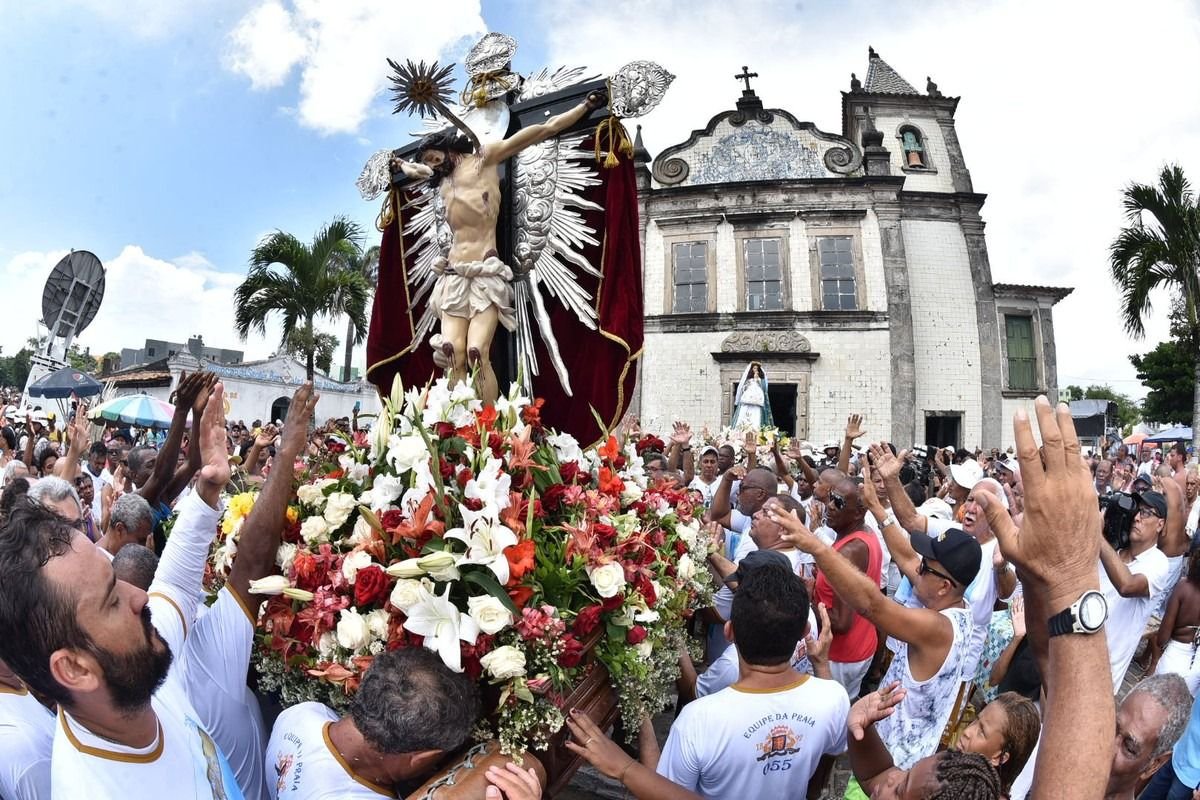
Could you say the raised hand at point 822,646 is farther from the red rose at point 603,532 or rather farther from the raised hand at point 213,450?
the raised hand at point 213,450

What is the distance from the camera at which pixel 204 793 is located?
1851mm

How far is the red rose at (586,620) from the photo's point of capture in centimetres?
243

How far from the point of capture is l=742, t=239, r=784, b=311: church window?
72.1 ft

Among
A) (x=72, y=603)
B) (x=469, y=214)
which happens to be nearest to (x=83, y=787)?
(x=72, y=603)

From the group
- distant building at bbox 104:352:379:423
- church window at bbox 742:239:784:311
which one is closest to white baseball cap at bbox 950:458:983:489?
church window at bbox 742:239:784:311

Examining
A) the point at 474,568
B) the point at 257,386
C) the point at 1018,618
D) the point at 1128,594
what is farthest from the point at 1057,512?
the point at 257,386

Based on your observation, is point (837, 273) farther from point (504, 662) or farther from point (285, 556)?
point (504, 662)

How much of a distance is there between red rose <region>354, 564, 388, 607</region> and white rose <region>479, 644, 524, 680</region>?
0.40m

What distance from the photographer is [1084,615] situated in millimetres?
1451

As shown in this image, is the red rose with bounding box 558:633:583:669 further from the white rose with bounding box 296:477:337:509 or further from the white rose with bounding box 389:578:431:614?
the white rose with bounding box 296:477:337:509

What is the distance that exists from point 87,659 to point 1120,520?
211 inches

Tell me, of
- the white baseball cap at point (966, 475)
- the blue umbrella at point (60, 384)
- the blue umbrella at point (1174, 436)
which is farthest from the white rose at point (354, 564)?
the blue umbrella at point (1174, 436)

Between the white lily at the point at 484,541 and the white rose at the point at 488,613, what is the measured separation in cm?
8

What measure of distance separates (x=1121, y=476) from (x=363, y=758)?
1068 cm
